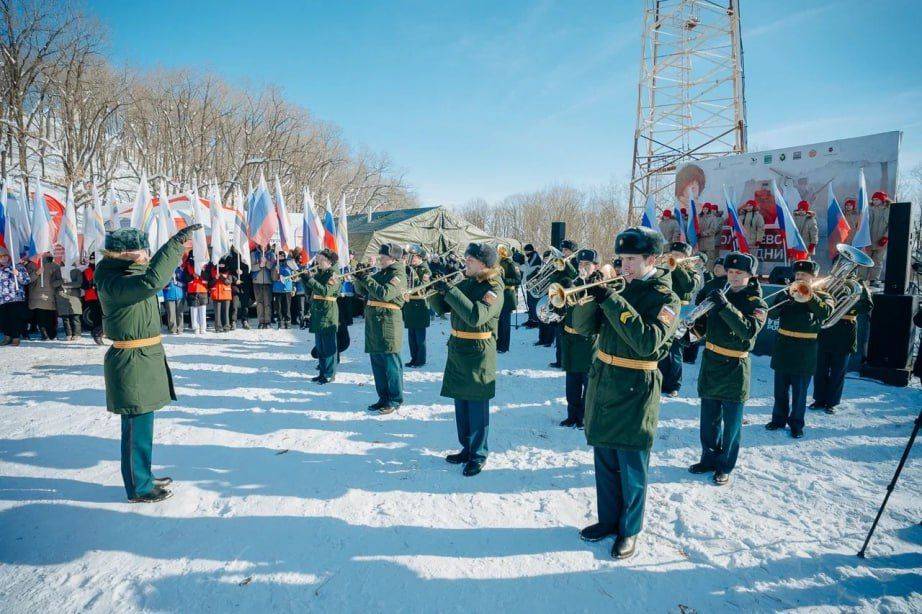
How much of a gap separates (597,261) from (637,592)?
486 centimetres

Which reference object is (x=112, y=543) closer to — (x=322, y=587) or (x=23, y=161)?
(x=322, y=587)

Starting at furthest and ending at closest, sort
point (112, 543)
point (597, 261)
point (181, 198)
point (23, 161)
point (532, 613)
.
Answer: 1. point (23, 161)
2. point (181, 198)
3. point (597, 261)
4. point (112, 543)
5. point (532, 613)

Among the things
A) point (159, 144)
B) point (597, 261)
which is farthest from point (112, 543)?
point (159, 144)

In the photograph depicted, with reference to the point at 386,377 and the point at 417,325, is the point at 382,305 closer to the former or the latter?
the point at 386,377

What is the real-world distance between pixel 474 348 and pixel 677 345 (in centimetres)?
395

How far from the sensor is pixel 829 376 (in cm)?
653

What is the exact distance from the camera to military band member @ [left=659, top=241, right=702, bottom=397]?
272 inches

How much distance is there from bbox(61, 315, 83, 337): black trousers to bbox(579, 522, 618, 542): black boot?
12487 millimetres

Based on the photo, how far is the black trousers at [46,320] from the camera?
10.4m

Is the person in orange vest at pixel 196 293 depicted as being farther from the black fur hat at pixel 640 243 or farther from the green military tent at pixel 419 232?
the black fur hat at pixel 640 243

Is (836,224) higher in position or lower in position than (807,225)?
lower

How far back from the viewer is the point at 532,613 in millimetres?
2777

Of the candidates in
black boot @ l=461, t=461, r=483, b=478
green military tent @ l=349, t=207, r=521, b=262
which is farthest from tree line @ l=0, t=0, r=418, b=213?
black boot @ l=461, t=461, r=483, b=478

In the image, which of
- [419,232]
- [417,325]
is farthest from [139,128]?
[417,325]
